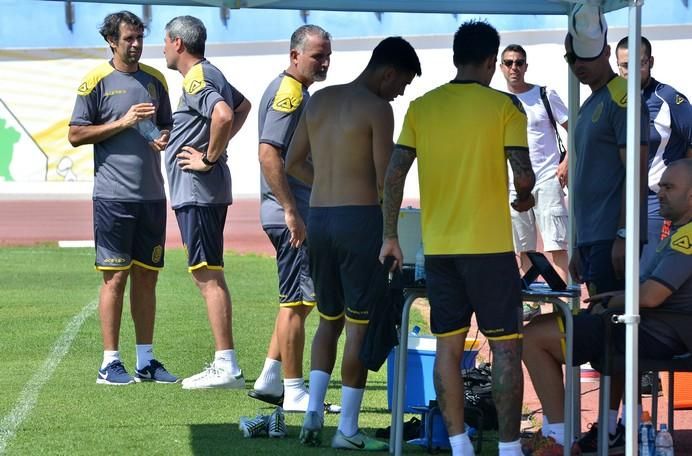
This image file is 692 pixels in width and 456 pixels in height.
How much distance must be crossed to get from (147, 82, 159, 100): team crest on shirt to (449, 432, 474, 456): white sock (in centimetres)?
397

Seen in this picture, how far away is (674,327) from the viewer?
5914 millimetres

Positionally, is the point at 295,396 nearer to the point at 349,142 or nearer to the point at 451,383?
the point at 349,142

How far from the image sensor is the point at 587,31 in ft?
A: 19.9

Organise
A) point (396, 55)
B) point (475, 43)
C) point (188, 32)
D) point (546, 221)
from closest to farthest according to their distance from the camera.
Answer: point (475, 43)
point (396, 55)
point (188, 32)
point (546, 221)

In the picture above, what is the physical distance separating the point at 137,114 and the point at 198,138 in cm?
49

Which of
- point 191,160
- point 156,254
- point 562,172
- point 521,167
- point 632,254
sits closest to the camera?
point 632,254

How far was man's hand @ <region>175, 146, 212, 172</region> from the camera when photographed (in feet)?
27.3

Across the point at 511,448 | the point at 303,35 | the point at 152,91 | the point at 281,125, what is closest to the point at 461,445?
the point at 511,448

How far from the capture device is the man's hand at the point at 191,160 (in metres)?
8.33

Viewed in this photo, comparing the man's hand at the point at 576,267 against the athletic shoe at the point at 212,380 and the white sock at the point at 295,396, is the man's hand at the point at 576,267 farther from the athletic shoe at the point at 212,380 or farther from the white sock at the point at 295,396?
the athletic shoe at the point at 212,380

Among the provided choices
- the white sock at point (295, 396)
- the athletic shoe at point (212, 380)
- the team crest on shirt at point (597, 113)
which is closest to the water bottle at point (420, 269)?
the team crest on shirt at point (597, 113)

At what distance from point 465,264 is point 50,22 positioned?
30.2 meters

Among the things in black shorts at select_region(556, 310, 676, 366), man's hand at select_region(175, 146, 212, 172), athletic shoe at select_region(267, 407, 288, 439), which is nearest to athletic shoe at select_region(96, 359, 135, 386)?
man's hand at select_region(175, 146, 212, 172)

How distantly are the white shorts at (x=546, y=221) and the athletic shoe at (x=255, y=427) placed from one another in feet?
14.5
